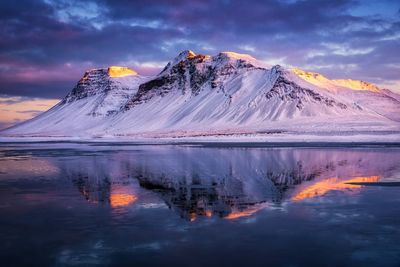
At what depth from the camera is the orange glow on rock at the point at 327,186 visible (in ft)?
53.5

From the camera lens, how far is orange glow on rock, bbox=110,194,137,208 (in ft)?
48.5

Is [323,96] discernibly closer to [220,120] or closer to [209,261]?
[220,120]

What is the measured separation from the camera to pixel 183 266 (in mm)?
8414

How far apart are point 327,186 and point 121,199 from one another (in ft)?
27.9

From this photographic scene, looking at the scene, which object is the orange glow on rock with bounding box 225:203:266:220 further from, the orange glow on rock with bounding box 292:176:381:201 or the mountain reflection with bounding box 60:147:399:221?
the orange glow on rock with bounding box 292:176:381:201

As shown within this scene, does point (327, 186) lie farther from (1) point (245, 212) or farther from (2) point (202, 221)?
(2) point (202, 221)

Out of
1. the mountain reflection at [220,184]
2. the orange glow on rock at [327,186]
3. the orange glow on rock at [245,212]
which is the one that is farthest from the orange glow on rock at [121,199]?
the orange glow on rock at [327,186]

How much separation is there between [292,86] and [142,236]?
169 m

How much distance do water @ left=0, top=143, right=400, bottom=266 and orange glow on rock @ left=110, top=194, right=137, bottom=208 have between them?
0.03 meters

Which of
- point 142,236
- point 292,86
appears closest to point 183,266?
point 142,236

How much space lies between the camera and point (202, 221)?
39.5ft

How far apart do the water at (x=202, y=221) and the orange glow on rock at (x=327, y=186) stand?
0.04 meters

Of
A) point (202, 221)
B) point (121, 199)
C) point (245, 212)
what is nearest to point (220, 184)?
point (121, 199)

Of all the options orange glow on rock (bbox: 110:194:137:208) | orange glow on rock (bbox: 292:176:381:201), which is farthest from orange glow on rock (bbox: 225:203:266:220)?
orange glow on rock (bbox: 110:194:137:208)
